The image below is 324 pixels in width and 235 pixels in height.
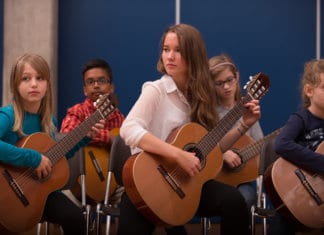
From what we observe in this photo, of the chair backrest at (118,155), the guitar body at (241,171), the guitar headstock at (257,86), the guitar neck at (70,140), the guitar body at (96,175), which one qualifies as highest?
the guitar headstock at (257,86)

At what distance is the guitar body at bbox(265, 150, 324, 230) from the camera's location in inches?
125

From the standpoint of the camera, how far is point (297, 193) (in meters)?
3.20

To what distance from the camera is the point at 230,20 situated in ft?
18.1

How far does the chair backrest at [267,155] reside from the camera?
3.54m

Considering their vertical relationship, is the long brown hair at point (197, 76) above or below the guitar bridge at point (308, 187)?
above

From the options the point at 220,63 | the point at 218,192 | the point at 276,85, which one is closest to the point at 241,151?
the point at 220,63

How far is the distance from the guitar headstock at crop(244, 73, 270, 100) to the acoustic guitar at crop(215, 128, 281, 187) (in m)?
0.65

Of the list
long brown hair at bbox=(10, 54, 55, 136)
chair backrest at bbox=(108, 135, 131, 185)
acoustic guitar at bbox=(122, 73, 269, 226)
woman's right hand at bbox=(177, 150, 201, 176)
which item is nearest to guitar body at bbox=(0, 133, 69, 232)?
long brown hair at bbox=(10, 54, 55, 136)

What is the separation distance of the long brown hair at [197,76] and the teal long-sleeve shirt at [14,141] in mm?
833

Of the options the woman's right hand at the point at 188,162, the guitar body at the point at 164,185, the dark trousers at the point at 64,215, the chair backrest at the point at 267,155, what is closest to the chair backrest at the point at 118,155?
the dark trousers at the point at 64,215

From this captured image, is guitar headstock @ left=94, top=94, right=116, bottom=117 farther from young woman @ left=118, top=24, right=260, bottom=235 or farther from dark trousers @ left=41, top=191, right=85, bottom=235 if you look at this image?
dark trousers @ left=41, top=191, right=85, bottom=235

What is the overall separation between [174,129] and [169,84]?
0.27 meters

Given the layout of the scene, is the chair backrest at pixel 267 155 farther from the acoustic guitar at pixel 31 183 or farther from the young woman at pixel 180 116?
the acoustic guitar at pixel 31 183

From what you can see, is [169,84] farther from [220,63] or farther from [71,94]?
[71,94]
